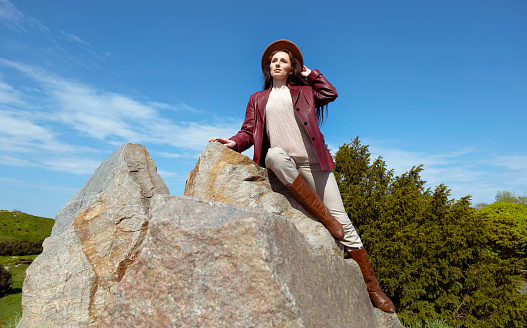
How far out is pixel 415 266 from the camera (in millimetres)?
6289

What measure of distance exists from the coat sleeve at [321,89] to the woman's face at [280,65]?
324 mm

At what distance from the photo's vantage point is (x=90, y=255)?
4332 millimetres

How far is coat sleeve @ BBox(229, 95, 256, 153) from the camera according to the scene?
460 cm

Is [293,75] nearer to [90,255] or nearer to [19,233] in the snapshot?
[90,255]

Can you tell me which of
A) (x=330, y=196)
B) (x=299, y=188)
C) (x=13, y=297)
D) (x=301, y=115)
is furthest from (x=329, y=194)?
(x=13, y=297)

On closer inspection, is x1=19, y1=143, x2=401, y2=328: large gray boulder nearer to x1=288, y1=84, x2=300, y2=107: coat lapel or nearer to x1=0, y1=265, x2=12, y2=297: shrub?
x1=288, y1=84, x2=300, y2=107: coat lapel

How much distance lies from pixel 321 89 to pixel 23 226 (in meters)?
18.8

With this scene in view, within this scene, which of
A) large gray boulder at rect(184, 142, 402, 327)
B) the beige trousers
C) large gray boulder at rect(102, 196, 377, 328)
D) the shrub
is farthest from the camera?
the shrub

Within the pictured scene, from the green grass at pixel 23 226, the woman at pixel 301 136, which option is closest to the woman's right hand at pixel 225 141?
the woman at pixel 301 136

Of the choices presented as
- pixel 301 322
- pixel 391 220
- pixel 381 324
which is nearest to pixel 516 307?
pixel 391 220

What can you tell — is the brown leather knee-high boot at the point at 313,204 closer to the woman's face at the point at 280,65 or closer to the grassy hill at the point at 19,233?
the woman's face at the point at 280,65

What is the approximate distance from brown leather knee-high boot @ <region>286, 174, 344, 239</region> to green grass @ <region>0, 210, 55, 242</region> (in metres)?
17.1

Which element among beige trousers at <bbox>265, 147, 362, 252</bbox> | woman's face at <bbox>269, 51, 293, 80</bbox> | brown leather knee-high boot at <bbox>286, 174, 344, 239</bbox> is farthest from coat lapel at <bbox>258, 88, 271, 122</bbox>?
brown leather knee-high boot at <bbox>286, 174, 344, 239</bbox>

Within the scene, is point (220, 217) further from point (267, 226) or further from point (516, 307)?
point (516, 307)
